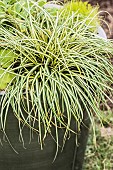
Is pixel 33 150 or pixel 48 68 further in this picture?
pixel 33 150

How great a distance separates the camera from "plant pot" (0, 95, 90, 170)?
6.07 feet

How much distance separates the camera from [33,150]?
191 cm

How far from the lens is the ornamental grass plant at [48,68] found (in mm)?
1730

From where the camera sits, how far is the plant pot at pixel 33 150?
185 cm

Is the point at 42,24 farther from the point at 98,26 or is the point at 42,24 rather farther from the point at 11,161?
the point at 11,161

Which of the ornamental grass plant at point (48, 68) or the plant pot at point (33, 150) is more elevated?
the ornamental grass plant at point (48, 68)

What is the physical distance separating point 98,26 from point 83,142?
55cm

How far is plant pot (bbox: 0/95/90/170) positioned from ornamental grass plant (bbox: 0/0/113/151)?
0.03 metres

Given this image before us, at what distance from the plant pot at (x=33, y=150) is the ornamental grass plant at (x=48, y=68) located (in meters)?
0.03

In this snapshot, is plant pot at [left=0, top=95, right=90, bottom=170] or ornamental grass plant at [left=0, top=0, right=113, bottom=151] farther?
plant pot at [left=0, top=95, right=90, bottom=170]

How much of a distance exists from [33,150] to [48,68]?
371mm

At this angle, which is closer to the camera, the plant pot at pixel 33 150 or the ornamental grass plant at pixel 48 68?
the ornamental grass plant at pixel 48 68

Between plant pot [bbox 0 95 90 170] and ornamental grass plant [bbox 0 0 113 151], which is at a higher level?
ornamental grass plant [bbox 0 0 113 151]

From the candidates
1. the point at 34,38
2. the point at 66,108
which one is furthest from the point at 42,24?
the point at 66,108
